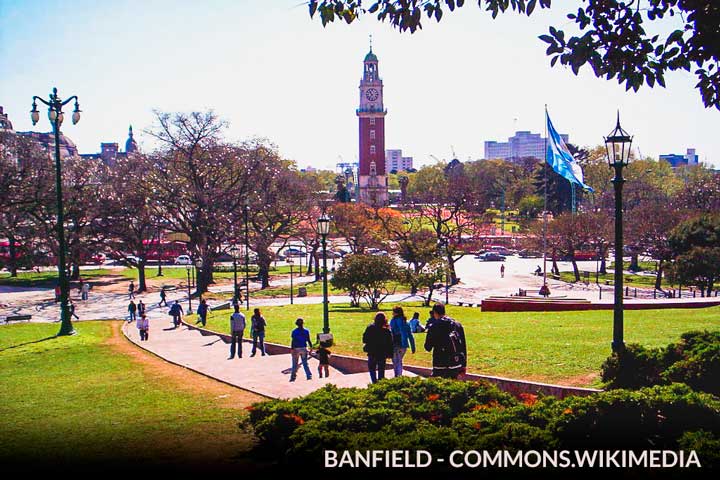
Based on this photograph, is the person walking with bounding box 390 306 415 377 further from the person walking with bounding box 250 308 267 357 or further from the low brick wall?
the person walking with bounding box 250 308 267 357

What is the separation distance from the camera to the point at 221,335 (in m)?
21.3

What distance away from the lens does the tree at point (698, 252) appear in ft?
116

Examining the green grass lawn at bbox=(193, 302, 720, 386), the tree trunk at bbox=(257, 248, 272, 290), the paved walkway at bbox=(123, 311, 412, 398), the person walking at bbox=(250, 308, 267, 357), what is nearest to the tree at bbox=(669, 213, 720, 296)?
the green grass lawn at bbox=(193, 302, 720, 386)

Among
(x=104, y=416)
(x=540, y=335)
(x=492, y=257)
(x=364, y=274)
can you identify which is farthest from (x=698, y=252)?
(x=492, y=257)

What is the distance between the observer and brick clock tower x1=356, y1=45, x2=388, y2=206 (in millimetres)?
100938

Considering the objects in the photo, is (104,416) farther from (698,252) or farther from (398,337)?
(698,252)

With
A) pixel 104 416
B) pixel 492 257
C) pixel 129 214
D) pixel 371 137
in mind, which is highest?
pixel 371 137

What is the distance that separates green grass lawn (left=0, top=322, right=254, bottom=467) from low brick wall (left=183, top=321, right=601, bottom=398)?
129 inches

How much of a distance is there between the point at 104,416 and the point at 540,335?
9627mm

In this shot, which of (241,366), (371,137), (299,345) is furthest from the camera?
(371,137)

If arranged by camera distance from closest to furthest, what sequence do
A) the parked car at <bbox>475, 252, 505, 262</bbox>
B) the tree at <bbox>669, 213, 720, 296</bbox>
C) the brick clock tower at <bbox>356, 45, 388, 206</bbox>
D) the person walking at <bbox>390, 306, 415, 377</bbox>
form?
the person walking at <bbox>390, 306, 415, 377</bbox> → the tree at <bbox>669, 213, 720, 296</bbox> → the parked car at <bbox>475, 252, 505, 262</bbox> → the brick clock tower at <bbox>356, 45, 388, 206</bbox>

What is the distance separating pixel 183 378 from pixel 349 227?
4013 cm

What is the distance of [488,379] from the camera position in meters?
11.8

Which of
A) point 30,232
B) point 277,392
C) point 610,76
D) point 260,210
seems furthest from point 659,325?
point 30,232
